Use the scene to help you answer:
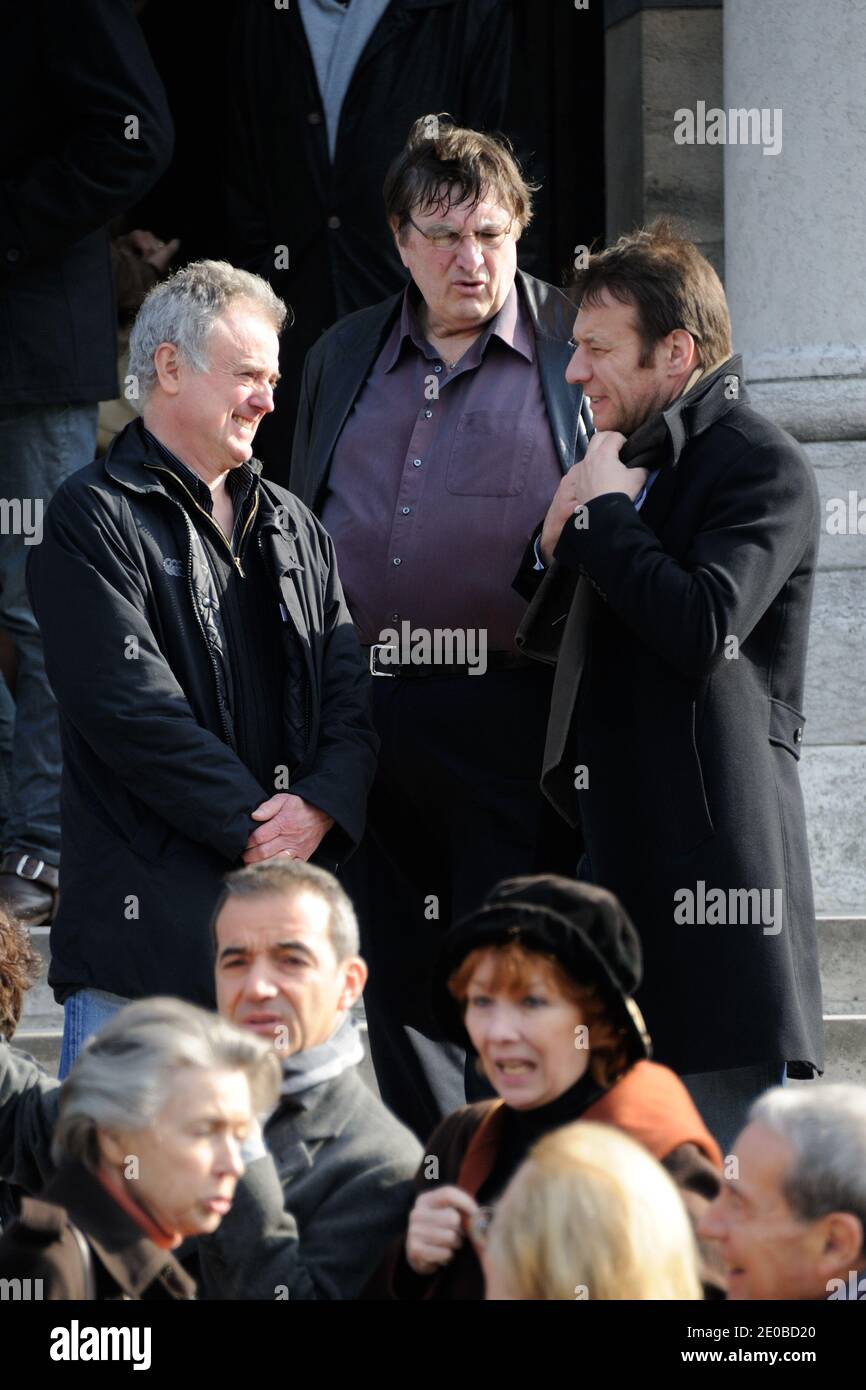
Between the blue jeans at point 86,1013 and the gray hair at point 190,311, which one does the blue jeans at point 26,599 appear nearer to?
the gray hair at point 190,311

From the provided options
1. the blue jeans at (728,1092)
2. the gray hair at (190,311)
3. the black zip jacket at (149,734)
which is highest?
the gray hair at (190,311)

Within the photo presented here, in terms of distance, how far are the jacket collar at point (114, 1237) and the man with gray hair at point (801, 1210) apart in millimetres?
729

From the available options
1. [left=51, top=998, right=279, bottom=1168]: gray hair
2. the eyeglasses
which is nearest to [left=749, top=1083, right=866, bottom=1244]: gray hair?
[left=51, top=998, right=279, bottom=1168]: gray hair

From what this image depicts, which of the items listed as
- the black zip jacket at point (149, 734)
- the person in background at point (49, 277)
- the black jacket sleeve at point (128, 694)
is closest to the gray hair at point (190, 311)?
the black zip jacket at point (149, 734)

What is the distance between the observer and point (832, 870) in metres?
5.55

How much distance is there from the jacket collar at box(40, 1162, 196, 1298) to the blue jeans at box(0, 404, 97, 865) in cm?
234

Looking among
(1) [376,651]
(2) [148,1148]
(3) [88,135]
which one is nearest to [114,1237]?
(2) [148,1148]

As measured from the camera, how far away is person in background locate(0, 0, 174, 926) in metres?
5.57

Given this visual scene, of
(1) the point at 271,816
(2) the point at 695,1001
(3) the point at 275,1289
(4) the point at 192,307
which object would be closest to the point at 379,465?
(4) the point at 192,307

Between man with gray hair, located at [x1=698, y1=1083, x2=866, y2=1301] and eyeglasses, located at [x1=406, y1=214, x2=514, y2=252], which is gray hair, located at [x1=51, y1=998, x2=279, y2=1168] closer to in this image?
man with gray hair, located at [x1=698, y1=1083, x2=866, y2=1301]

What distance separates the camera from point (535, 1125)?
10.9ft

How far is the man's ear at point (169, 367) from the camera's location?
14.0 feet
